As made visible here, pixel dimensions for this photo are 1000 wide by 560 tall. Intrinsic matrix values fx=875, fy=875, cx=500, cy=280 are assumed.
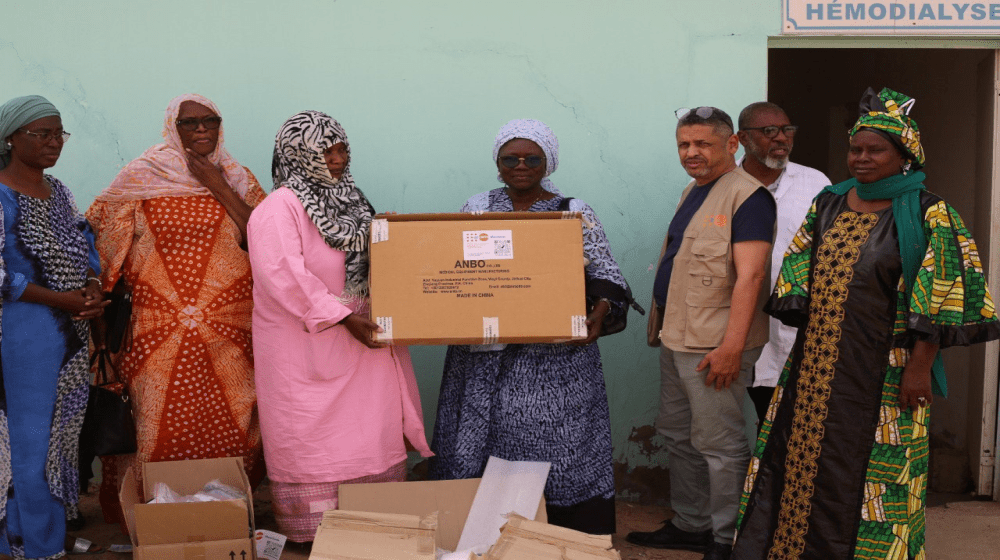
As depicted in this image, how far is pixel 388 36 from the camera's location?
14.1 feet

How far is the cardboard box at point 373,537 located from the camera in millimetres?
2947

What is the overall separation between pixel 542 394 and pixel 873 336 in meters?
1.25

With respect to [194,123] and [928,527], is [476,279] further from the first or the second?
[928,527]

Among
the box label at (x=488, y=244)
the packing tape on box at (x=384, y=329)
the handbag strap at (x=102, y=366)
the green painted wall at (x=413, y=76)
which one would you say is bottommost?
the handbag strap at (x=102, y=366)

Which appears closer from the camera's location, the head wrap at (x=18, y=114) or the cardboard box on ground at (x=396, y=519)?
the cardboard box on ground at (x=396, y=519)

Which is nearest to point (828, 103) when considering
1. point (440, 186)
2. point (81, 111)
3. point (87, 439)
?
point (440, 186)

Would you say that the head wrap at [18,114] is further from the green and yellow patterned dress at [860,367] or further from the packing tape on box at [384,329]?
the green and yellow patterned dress at [860,367]

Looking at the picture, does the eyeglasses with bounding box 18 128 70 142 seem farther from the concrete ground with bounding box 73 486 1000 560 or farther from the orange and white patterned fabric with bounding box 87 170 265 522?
the concrete ground with bounding box 73 486 1000 560

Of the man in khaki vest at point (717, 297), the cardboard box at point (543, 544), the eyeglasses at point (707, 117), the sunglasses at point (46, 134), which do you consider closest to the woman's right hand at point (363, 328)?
the cardboard box at point (543, 544)

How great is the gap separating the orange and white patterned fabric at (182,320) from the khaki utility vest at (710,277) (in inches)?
71.8

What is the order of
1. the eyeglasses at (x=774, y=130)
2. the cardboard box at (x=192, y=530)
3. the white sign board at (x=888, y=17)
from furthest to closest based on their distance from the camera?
the white sign board at (x=888, y=17) → the eyeglasses at (x=774, y=130) → the cardboard box at (x=192, y=530)

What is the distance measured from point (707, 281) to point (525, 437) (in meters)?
0.95

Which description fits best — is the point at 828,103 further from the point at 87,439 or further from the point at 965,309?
the point at 87,439

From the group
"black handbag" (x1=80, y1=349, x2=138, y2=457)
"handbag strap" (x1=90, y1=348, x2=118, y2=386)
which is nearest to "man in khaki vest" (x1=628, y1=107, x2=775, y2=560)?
"black handbag" (x1=80, y1=349, x2=138, y2=457)
